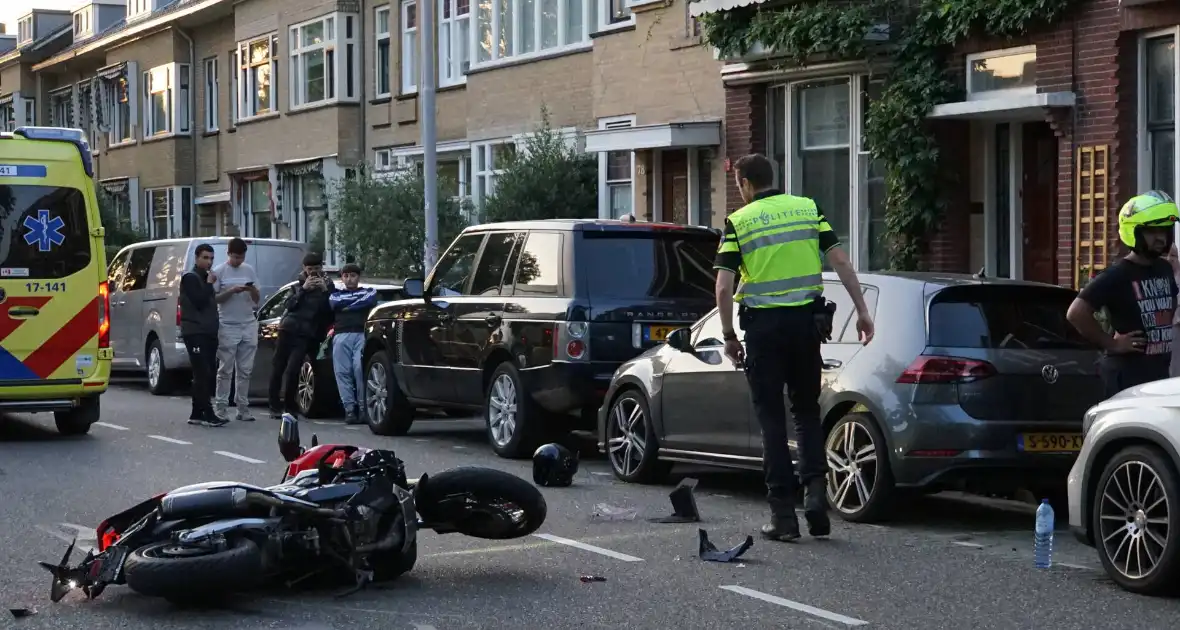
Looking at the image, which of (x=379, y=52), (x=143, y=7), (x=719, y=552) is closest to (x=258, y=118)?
(x=379, y=52)

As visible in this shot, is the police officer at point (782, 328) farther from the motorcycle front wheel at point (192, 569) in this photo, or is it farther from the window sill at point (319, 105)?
the window sill at point (319, 105)

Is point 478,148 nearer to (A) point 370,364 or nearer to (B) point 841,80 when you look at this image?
(B) point 841,80

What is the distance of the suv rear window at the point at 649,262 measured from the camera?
44.4 feet

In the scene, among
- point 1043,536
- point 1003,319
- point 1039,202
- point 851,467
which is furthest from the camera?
point 1039,202

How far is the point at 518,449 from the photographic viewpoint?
551 inches

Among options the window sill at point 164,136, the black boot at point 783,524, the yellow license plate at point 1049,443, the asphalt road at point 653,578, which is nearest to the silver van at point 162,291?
the asphalt road at point 653,578

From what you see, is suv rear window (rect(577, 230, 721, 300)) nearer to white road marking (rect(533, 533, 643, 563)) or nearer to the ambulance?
white road marking (rect(533, 533, 643, 563))

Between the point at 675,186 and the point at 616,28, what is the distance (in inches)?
91.2

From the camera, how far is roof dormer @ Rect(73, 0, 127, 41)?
5422cm

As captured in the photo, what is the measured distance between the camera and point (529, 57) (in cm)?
2806

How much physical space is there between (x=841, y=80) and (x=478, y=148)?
35.2 ft

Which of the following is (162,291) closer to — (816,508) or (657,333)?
(657,333)

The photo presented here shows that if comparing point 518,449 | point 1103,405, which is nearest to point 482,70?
point 518,449

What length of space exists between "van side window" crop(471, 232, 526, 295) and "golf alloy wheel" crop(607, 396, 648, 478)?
2103 millimetres
